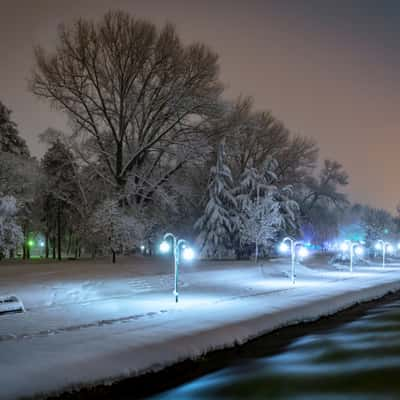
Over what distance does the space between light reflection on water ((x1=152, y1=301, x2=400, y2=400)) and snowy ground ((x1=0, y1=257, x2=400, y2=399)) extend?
1.15 metres

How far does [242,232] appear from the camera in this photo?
44.8 meters

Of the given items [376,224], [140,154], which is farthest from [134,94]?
[376,224]

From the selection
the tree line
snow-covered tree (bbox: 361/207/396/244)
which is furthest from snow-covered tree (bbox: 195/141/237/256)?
snow-covered tree (bbox: 361/207/396/244)

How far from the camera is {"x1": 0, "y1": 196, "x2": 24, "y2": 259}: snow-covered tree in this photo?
2973 cm

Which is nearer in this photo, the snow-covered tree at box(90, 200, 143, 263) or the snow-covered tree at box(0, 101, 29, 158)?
the snow-covered tree at box(90, 200, 143, 263)

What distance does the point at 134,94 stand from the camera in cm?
3766

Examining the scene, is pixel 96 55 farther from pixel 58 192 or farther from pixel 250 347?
pixel 250 347

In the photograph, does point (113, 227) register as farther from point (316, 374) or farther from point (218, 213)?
point (316, 374)

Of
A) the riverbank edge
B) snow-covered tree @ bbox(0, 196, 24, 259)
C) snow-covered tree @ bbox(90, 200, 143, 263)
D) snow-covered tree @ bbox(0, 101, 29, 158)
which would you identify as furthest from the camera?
snow-covered tree @ bbox(0, 101, 29, 158)

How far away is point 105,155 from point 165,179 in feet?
15.5

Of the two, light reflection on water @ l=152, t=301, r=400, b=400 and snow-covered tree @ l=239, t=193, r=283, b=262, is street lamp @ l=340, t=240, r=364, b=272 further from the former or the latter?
light reflection on water @ l=152, t=301, r=400, b=400

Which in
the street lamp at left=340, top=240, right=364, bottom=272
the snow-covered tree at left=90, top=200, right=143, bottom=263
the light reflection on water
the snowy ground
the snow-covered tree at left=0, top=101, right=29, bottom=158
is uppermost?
the snow-covered tree at left=0, top=101, right=29, bottom=158

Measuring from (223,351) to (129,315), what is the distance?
418 centimetres

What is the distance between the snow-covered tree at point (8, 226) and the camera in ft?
97.6
